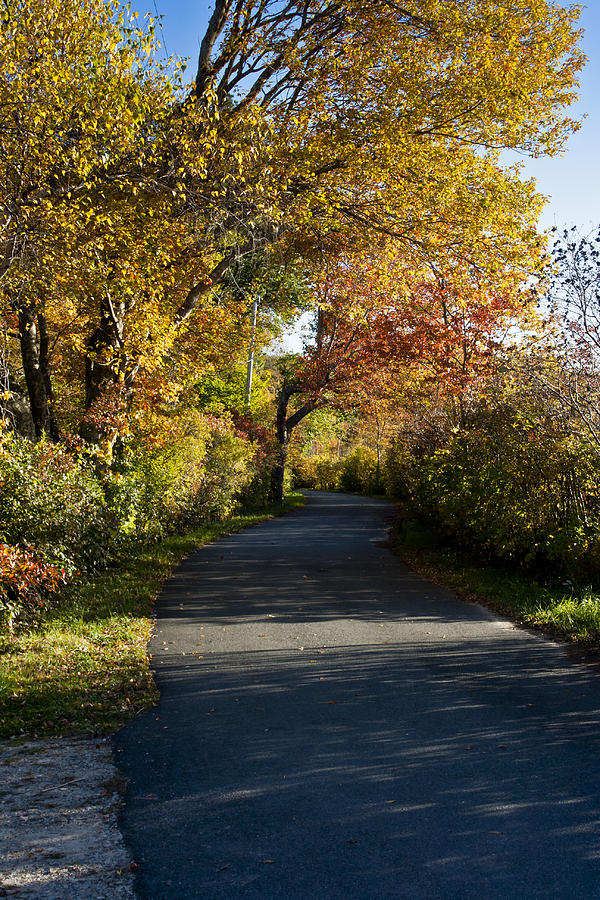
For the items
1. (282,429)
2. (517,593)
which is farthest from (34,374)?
(282,429)

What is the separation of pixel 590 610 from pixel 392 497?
2974cm

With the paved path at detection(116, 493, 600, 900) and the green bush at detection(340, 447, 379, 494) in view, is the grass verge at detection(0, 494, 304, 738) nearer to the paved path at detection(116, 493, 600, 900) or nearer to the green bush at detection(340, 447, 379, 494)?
the paved path at detection(116, 493, 600, 900)

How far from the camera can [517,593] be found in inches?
393

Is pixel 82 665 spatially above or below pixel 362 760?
above

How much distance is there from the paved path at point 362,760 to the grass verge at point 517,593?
38cm

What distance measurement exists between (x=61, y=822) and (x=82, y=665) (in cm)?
294

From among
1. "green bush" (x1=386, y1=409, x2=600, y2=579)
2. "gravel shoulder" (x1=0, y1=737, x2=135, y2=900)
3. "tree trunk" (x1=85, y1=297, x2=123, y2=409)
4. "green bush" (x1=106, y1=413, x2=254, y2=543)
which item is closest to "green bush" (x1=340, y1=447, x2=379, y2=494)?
"green bush" (x1=106, y1=413, x2=254, y2=543)

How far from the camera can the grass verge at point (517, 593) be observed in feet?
26.6

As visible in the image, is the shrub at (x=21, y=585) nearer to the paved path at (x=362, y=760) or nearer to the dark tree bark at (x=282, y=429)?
the paved path at (x=362, y=760)

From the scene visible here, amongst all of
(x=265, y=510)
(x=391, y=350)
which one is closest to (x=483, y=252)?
(x=391, y=350)

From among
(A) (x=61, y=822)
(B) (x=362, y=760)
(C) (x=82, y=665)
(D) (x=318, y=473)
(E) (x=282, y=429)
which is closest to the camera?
(A) (x=61, y=822)

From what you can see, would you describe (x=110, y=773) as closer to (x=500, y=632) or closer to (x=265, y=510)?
(x=500, y=632)

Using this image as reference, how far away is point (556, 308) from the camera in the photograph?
9.25m

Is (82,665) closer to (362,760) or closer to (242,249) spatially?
(362,760)
